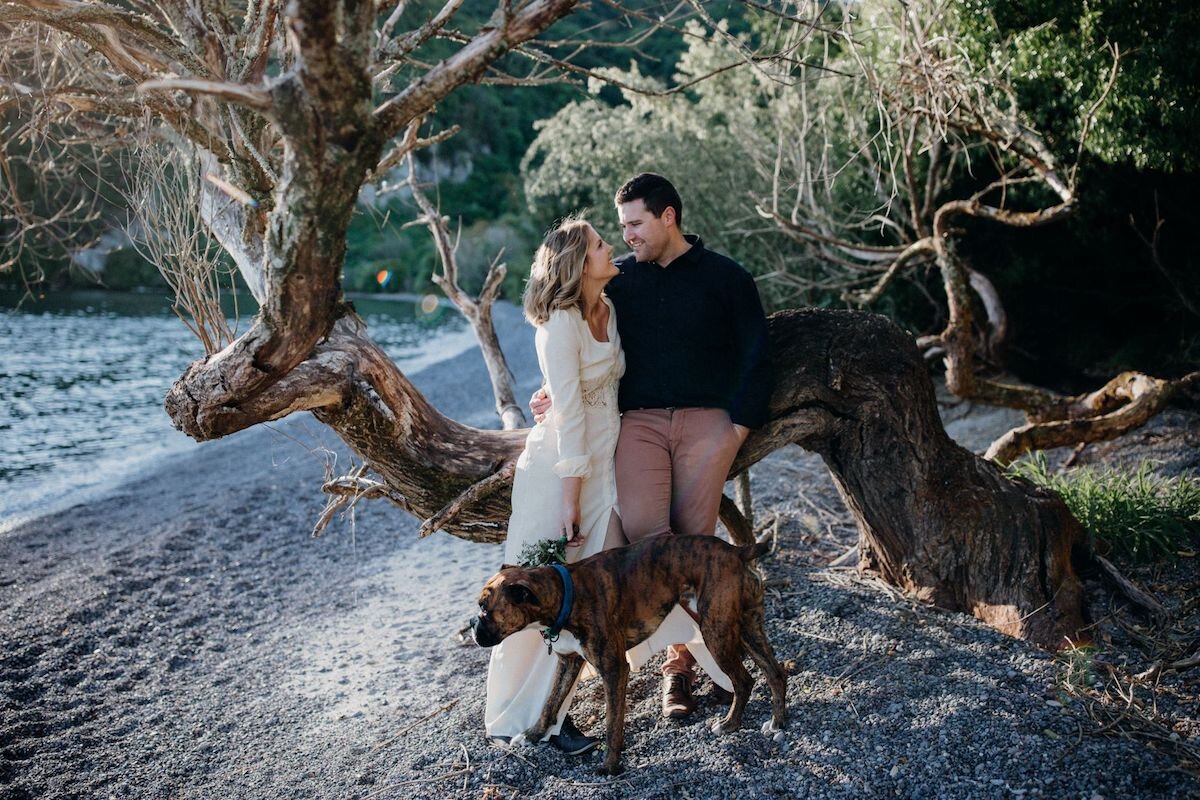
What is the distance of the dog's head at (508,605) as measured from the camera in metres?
3.63

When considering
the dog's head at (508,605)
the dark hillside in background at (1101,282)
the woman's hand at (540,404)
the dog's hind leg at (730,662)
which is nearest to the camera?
the dog's head at (508,605)

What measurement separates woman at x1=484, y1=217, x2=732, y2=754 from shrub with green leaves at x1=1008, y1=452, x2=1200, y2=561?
2.94 metres

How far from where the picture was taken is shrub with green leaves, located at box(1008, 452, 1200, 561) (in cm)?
570

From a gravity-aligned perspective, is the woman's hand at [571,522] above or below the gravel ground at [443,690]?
above

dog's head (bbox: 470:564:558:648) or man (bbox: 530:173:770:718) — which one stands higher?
man (bbox: 530:173:770:718)

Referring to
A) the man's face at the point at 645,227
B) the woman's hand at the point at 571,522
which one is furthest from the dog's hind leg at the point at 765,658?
the man's face at the point at 645,227

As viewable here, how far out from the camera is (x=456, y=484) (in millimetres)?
5109

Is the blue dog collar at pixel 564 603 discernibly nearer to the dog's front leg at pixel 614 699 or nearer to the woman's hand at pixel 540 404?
the dog's front leg at pixel 614 699

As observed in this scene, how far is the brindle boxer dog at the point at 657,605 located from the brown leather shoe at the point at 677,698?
0.31m

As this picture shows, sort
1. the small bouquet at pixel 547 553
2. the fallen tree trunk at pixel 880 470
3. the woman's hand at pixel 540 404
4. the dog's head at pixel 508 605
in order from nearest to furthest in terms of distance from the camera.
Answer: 1. the dog's head at pixel 508 605
2. the small bouquet at pixel 547 553
3. the woman's hand at pixel 540 404
4. the fallen tree trunk at pixel 880 470

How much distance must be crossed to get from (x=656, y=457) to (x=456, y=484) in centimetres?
132

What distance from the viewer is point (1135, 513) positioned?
5887mm

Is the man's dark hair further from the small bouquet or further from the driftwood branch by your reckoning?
the driftwood branch

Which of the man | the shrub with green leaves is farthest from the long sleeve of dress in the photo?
the shrub with green leaves
